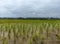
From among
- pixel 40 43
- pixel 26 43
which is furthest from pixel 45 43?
pixel 26 43

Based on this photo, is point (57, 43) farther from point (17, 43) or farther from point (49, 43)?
point (17, 43)

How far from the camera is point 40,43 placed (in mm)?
5863

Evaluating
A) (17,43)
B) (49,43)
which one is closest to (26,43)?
(17,43)

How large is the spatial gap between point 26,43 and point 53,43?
3.18 ft

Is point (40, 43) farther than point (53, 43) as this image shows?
No

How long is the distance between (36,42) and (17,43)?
64cm

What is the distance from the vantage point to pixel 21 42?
6285 mm

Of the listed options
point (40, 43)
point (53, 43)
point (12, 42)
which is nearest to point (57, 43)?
point (53, 43)

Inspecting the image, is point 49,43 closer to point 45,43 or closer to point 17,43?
point 45,43

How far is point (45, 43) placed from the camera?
5.97 metres

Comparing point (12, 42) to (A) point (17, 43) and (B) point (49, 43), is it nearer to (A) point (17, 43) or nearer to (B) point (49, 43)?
(A) point (17, 43)

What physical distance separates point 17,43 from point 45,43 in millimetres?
941

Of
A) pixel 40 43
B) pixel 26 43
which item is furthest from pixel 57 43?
pixel 26 43

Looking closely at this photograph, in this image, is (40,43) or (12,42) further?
(12,42)
